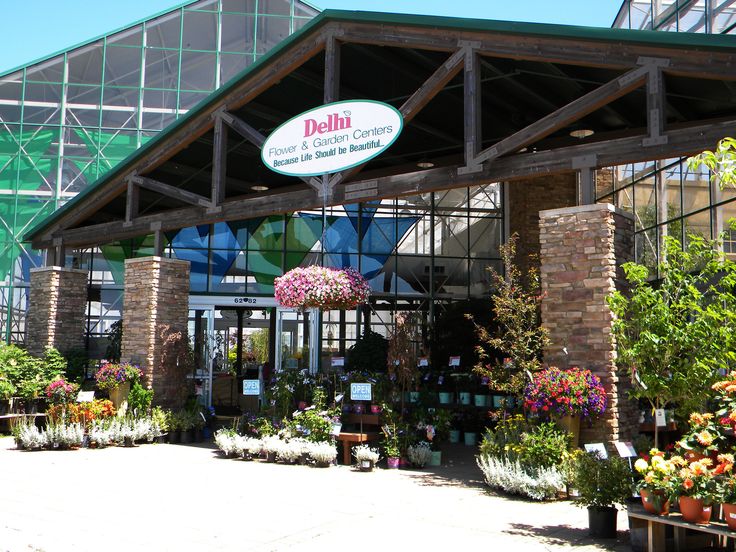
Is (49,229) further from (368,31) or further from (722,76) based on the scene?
(722,76)

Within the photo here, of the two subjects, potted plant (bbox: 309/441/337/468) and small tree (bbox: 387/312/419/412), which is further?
small tree (bbox: 387/312/419/412)

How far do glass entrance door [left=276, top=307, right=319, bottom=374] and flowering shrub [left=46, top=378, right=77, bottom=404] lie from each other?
5.71 meters

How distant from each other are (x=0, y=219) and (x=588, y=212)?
66.1ft

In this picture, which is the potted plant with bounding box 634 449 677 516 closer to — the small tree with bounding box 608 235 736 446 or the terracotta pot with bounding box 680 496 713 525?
the terracotta pot with bounding box 680 496 713 525

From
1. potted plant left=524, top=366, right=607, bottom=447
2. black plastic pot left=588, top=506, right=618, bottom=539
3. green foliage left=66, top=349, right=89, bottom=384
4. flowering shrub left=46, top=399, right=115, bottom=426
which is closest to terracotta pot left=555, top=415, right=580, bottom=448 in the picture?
potted plant left=524, top=366, right=607, bottom=447

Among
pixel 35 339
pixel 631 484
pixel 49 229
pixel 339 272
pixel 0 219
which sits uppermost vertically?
pixel 0 219

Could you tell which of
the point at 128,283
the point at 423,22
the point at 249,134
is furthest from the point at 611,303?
the point at 128,283

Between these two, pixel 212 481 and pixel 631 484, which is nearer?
pixel 631 484

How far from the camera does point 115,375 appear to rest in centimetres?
1350

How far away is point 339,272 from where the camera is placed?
11.6 meters

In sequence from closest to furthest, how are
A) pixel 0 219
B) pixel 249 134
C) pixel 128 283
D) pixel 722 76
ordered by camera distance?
pixel 722 76, pixel 249 134, pixel 128 283, pixel 0 219

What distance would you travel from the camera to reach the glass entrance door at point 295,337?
18125 millimetres

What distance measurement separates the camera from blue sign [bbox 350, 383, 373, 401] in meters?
11.0

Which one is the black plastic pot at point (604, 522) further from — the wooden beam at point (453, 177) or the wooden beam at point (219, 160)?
the wooden beam at point (219, 160)
